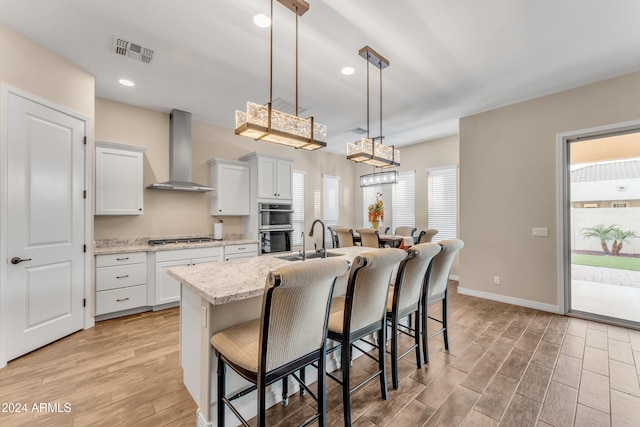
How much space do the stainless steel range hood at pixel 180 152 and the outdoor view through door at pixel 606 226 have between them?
5520mm

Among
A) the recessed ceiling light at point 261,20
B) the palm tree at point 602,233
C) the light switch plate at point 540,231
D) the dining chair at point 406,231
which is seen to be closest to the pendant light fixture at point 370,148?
the recessed ceiling light at point 261,20

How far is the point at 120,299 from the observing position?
11.3 feet

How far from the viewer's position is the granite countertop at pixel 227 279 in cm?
142

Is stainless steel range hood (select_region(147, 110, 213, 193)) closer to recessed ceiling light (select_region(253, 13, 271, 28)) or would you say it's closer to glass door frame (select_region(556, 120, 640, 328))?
recessed ceiling light (select_region(253, 13, 271, 28))

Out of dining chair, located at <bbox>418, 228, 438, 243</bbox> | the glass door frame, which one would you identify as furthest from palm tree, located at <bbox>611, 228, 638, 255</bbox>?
dining chair, located at <bbox>418, 228, 438, 243</bbox>

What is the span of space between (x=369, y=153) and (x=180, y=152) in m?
3.06

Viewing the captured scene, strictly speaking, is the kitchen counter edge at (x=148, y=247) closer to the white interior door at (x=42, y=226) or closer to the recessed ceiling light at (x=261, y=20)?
the white interior door at (x=42, y=226)

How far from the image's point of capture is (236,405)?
1.69 meters

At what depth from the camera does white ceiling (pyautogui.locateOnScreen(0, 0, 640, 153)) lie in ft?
7.28

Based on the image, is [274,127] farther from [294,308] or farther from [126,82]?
[126,82]

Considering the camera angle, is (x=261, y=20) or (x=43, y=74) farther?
(x=43, y=74)

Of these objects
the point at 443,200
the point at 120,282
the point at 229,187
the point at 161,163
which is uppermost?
the point at 161,163

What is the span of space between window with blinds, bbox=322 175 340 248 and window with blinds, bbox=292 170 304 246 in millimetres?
722

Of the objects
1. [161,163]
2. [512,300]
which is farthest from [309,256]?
[512,300]
